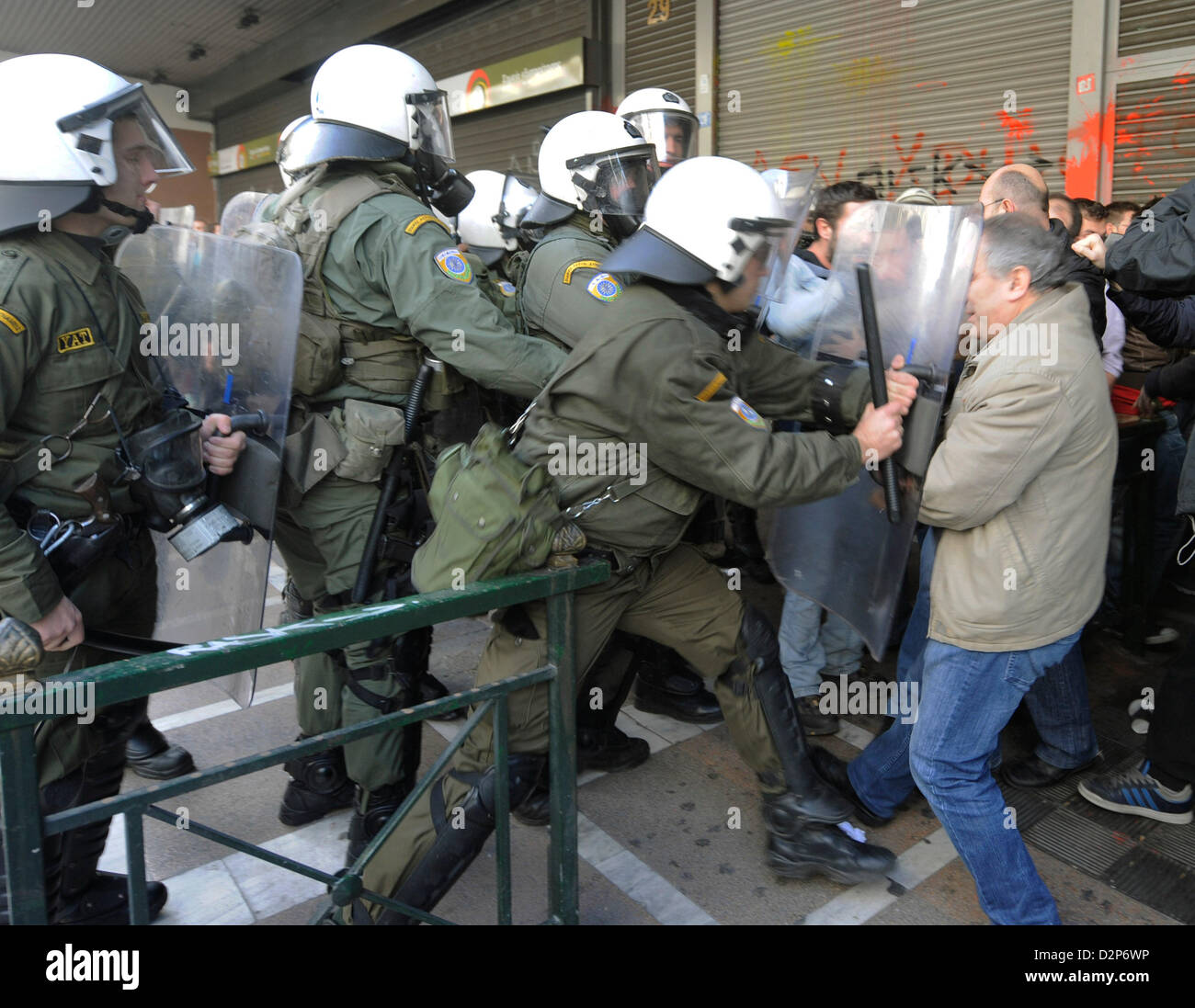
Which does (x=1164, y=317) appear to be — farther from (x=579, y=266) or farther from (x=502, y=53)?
(x=502, y=53)

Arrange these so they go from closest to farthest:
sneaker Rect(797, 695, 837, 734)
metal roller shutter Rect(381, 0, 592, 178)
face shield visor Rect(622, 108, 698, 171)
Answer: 1. sneaker Rect(797, 695, 837, 734)
2. face shield visor Rect(622, 108, 698, 171)
3. metal roller shutter Rect(381, 0, 592, 178)

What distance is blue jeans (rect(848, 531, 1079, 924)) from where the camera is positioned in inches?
85.5

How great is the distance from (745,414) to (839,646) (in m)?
1.76

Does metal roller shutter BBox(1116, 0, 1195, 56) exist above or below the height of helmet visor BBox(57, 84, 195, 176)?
above

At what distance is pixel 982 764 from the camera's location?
86.9 inches

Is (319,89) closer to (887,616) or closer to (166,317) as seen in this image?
(166,317)

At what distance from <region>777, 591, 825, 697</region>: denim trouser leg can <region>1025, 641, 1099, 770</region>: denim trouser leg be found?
2.51 feet

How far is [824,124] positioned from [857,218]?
193 inches

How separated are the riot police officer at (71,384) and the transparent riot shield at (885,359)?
1738 mm

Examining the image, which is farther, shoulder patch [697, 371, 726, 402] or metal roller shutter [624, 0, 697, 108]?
metal roller shutter [624, 0, 697, 108]

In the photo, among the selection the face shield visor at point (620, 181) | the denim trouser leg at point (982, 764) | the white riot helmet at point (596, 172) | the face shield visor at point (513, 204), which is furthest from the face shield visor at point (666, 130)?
the denim trouser leg at point (982, 764)

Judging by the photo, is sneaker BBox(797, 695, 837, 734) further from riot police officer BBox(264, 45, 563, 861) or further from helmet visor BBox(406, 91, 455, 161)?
helmet visor BBox(406, 91, 455, 161)

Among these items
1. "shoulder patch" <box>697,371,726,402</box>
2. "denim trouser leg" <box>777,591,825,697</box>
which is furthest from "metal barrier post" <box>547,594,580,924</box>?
"denim trouser leg" <box>777,591,825,697</box>

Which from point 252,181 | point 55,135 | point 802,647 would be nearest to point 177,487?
point 55,135
